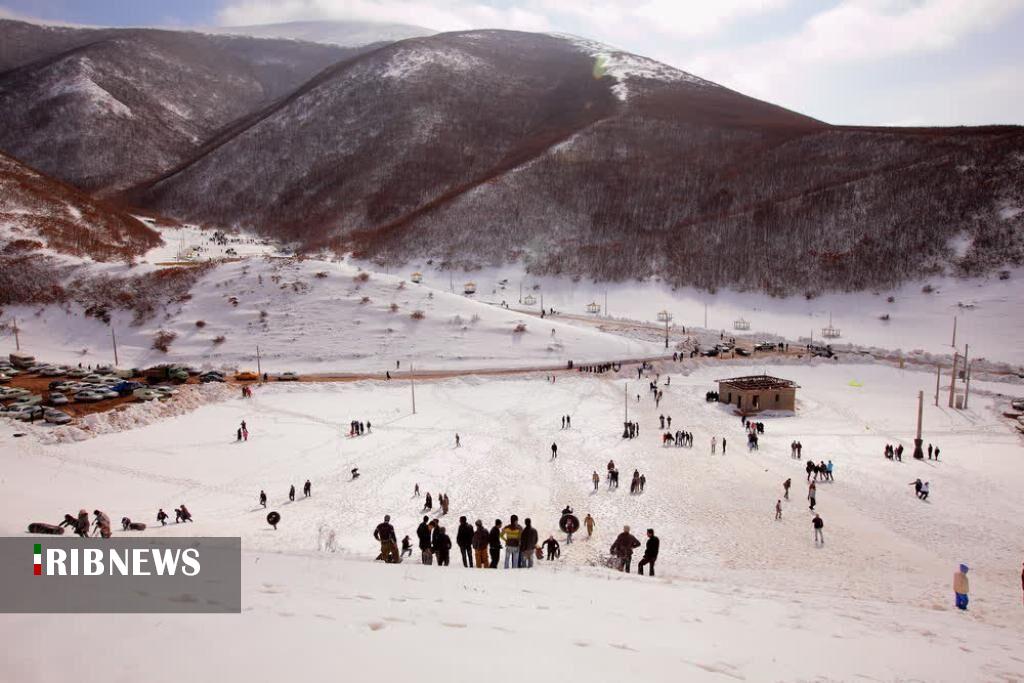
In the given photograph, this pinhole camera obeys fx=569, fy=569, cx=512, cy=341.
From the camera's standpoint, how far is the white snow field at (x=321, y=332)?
49750 mm

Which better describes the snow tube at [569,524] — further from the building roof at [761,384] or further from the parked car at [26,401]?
the parked car at [26,401]

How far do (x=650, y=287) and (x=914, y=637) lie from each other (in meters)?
70.8

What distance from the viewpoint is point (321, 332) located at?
52.5 meters

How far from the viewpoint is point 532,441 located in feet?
98.9

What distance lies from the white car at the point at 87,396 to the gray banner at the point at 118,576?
102ft

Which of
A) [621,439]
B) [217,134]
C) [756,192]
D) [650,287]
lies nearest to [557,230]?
[650,287]

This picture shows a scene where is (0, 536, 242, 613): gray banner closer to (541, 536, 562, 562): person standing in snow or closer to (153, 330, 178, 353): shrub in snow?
(541, 536, 562, 562): person standing in snow

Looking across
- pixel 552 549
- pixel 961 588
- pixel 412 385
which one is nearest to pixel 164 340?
pixel 412 385

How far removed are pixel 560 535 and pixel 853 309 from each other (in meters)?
61.3

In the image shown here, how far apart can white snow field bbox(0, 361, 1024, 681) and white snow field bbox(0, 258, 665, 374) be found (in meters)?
7.58

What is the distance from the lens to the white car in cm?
3441

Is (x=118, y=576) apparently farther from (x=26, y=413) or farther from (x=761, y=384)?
(x=761, y=384)

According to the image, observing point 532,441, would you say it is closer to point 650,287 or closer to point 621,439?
point 621,439

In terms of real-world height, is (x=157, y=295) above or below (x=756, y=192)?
below
